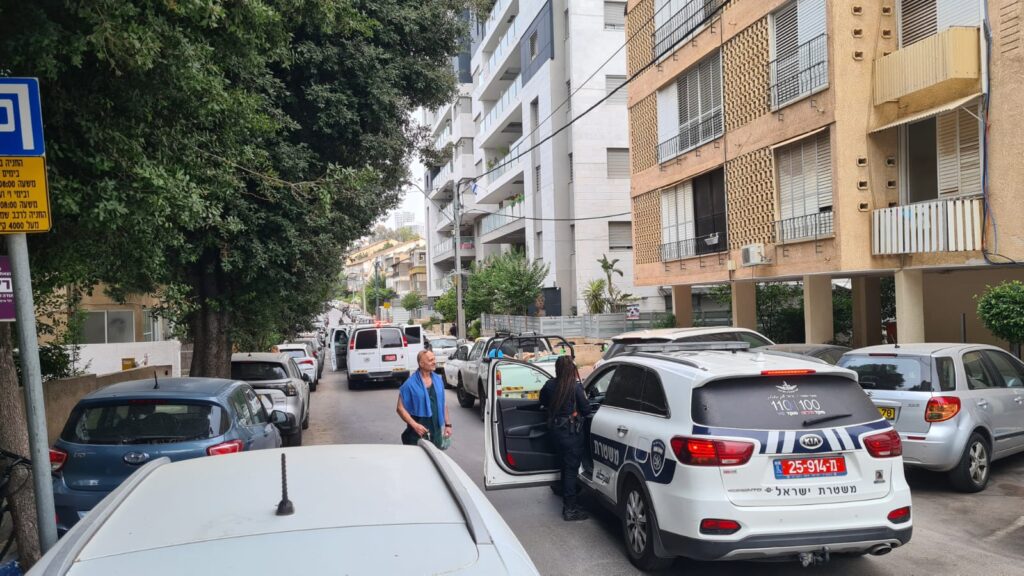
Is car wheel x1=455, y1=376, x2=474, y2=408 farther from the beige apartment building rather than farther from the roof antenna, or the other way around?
the roof antenna

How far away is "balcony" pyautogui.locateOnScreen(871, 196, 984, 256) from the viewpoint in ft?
43.5

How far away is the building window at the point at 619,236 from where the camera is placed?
35.6 meters

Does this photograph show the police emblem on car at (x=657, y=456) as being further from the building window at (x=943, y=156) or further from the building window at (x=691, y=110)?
the building window at (x=691, y=110)

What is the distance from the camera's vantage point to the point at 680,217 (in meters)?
22.0

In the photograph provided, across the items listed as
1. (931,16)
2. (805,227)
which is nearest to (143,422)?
(805,227)

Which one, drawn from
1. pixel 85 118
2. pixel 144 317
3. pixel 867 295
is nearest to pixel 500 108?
pixel 144 317

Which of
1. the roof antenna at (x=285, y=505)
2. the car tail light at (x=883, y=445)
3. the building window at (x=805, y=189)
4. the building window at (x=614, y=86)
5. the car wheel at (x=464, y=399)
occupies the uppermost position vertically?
the building window at (x=614, y=86)

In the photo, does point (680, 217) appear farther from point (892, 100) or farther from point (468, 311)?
point (468, 311)

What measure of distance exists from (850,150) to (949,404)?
8379 millimetres

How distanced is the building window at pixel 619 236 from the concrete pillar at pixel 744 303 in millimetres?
15342

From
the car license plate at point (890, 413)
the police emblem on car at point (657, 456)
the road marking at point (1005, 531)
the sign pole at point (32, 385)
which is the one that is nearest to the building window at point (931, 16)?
the car license plate at point (890, 413)

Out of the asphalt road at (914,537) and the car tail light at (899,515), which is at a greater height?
the car tail light at (899,515)

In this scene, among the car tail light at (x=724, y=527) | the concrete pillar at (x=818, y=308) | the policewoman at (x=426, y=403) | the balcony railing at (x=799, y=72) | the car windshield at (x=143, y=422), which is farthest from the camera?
the concrete pillar at (x=818, y=308)

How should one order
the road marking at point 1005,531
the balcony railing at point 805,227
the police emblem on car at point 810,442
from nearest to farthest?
the police emblem on car at point 810,442 → the road marking at point 1005,531 → the balcony railing at point 805,227
